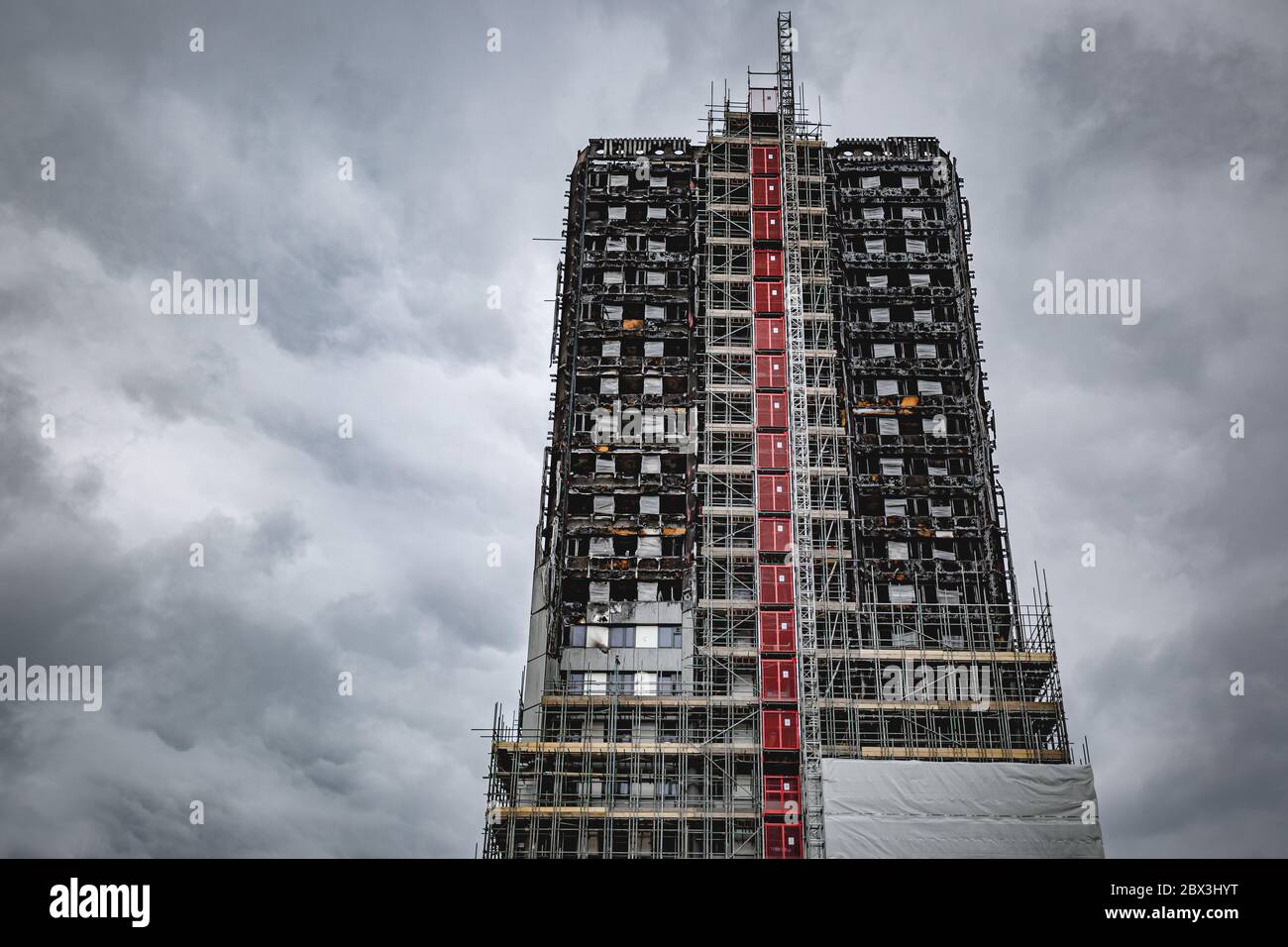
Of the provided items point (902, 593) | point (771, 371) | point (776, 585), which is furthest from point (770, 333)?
point (902, 593)

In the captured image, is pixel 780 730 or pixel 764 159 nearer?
pixel 780 730

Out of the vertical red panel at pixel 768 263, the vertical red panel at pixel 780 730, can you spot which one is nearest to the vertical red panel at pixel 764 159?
the vertical red panel at pixel 768 263

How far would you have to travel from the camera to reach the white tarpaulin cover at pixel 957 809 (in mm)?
50562

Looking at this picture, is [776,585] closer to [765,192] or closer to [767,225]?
[767,225]

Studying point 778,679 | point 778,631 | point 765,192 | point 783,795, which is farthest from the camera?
point 765,192

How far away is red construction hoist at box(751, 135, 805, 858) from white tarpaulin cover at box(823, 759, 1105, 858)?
3.79m

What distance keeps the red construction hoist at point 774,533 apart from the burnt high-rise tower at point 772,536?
0.15m

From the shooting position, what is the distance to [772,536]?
63.1 m

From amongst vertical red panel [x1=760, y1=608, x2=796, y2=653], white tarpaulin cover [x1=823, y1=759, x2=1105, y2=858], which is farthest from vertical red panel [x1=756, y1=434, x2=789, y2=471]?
white tarpaulin cover [x1=823, y1=759, x2=1105, y2=858]

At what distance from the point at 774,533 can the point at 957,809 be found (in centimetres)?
1864

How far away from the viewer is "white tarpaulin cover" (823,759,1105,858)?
5056cm

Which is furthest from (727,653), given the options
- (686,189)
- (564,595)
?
(686,189)

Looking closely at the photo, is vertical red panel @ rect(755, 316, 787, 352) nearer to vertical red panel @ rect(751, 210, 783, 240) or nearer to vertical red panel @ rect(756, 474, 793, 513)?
vertical red panel @ rect(751, 210, 783, 240)

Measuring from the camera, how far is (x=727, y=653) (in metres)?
59.8
